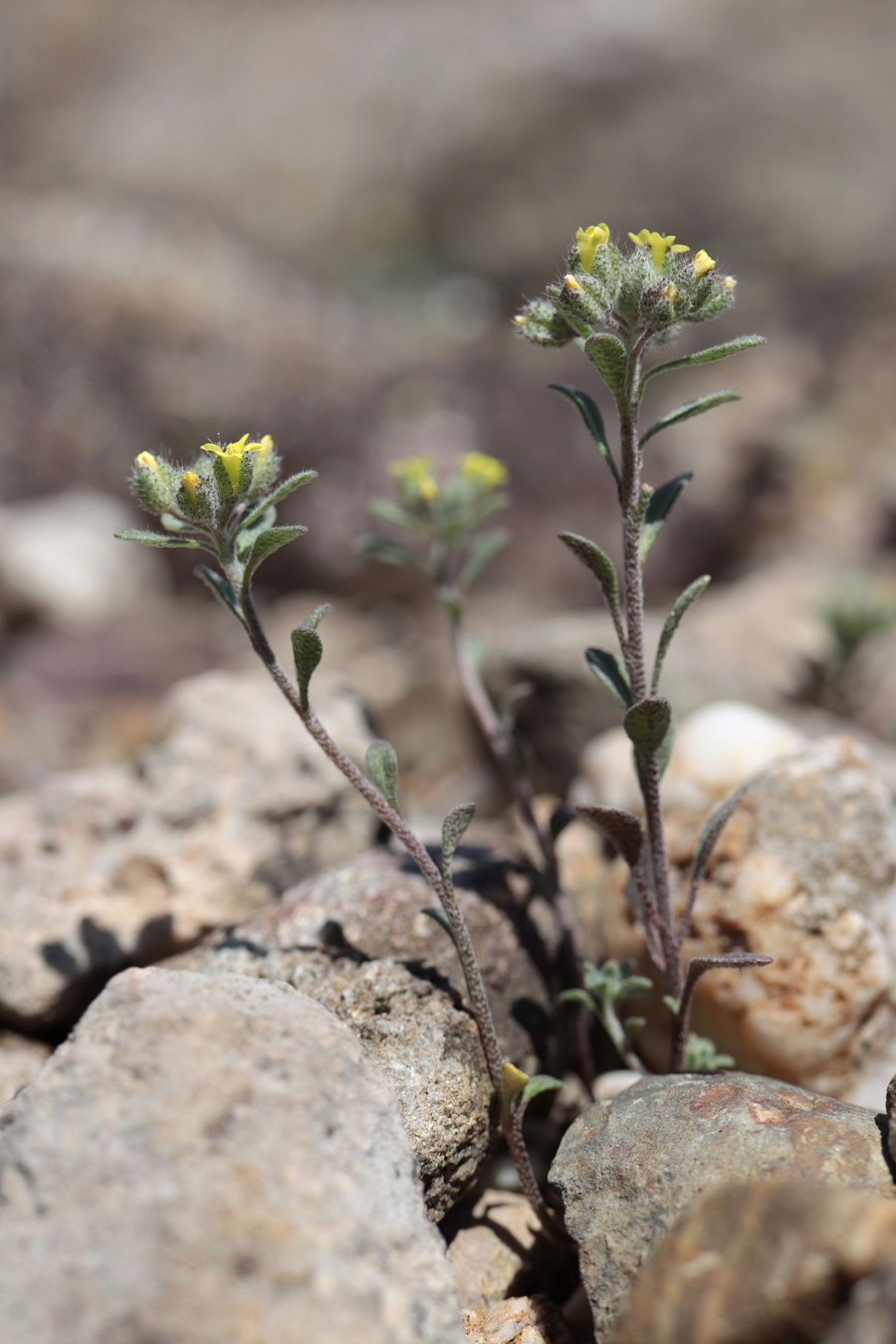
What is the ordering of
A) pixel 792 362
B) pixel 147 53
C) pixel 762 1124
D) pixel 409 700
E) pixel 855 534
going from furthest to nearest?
pixel 147 53 → pixel 792 362 → pixel 855 534 → pixel 409 700 → pixel 762 1124

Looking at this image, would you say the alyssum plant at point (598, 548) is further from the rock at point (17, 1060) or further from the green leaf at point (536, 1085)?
the rock at point (17, 1060)

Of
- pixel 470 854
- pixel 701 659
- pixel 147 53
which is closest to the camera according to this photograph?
pixel 470 854

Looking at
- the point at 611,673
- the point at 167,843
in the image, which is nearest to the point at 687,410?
the point at 611,673

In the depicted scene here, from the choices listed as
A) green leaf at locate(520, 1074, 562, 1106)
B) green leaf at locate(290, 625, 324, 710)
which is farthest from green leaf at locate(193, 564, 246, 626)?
green leaf at locate(520, 1074, 562, 1106)

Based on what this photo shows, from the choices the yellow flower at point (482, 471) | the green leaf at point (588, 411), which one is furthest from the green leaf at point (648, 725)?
the yellow flower at point (482, 471)

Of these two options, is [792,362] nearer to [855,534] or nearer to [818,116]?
[855,534]

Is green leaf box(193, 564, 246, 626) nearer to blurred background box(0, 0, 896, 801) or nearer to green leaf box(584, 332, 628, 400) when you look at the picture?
green leaf box(584, 332, 628, 400)

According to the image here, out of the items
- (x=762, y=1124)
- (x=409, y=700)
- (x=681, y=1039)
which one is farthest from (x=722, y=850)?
(x=409, y=700)
